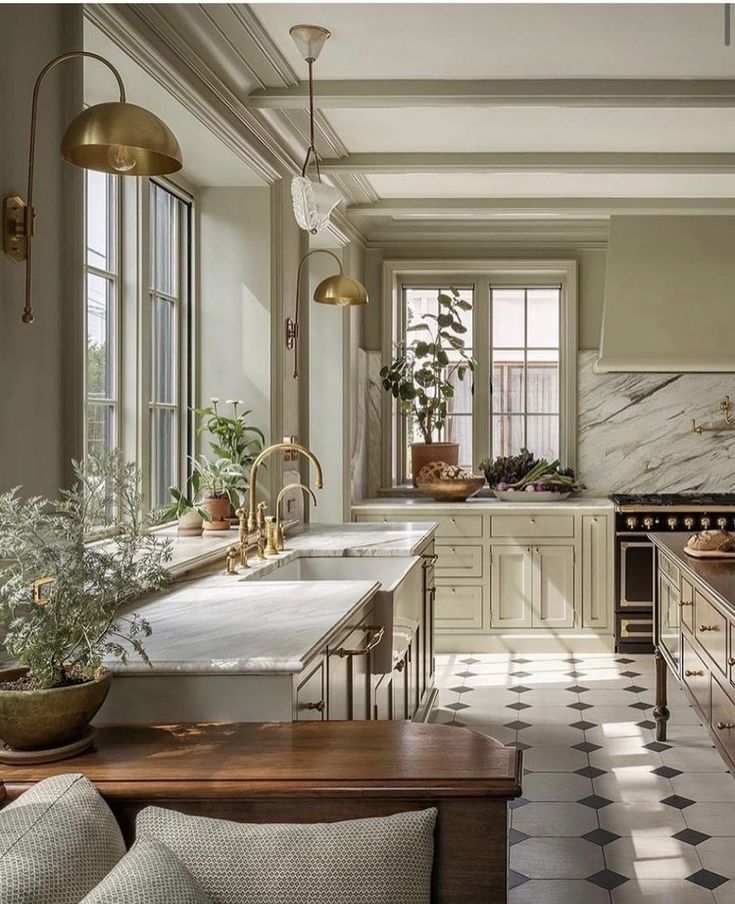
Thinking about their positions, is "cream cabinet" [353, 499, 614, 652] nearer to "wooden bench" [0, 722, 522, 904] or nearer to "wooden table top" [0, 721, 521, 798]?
"wooden table top" [0, 721, 521, 798]

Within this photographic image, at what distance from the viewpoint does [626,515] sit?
612 centimetres

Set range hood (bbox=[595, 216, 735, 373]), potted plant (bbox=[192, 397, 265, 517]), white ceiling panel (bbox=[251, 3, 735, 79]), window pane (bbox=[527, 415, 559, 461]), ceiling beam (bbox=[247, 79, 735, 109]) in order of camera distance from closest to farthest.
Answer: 1. white ceiling panel (bbox=[251, 3, 735, 79])
2. ceiling beam (bbox=[247, 79, 735, 109])
3. potted plant (bbox=[192, 397, 265, 517])
4. range hood (bbox=[595, 216, 735, 373])
5. window pane (bbox=[527, 415, 559, 461])

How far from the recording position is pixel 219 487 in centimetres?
426

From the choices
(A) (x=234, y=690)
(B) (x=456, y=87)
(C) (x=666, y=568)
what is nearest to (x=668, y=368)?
(C) (x=666, y=568)

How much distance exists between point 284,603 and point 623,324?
→ 432 cm

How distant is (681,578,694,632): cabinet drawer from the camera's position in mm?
3631

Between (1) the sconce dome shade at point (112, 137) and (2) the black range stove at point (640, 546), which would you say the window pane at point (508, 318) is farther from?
(1) the sconce dome shade at point (112, 137)

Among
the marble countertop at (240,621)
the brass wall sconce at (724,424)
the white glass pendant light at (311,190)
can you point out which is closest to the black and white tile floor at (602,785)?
the marble countertop at (240,621)

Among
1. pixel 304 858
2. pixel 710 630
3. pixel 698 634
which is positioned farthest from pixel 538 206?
pixel 304 858

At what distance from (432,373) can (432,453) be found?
0.55 meters

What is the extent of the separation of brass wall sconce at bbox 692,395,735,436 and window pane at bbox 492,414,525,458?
1179 mm

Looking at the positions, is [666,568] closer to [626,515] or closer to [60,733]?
[626,515]

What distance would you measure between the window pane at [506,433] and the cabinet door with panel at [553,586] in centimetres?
101

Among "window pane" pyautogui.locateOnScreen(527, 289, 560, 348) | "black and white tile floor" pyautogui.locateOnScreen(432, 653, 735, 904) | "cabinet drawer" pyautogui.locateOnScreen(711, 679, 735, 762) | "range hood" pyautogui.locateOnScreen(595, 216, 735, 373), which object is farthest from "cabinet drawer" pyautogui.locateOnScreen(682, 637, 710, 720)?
"window pane" pyautogui.locateOnScreen(527, 289, 560, 348)
